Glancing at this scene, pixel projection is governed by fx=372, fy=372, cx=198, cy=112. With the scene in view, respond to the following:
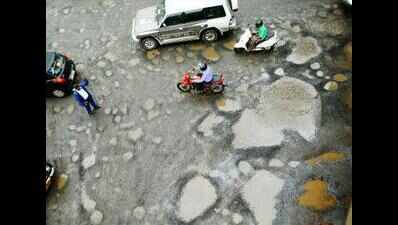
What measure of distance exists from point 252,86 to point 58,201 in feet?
20.6

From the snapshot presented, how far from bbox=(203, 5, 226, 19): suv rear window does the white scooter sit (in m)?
0.96

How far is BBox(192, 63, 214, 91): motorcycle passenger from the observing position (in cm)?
1062

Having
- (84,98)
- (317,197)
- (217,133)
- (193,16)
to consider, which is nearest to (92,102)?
(84,98)

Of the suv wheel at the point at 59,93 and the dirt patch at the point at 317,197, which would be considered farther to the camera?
the suv wheel at the point at 59,93

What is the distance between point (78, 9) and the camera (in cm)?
1448

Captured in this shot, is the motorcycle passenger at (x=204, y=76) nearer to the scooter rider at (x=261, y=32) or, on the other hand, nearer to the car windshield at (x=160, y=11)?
the scooter rider at (x=261, y=32)

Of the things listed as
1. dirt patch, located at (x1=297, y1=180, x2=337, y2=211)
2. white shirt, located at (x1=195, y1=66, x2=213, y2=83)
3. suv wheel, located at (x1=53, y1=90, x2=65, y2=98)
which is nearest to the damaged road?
dirt patch, located at (x1=297, y1=180, x2=337, y2=211)

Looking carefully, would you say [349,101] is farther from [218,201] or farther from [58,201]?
[58,201]

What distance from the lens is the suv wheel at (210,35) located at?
39.8 ft

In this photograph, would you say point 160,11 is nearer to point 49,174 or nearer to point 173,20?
point 173,20

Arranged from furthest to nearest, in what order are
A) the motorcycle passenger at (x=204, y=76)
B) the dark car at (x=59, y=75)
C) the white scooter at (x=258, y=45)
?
the white scooter at (x=258, y=45), the dark car at (x=59, y=75), the motorcycle passenger at (x=204, y=76)

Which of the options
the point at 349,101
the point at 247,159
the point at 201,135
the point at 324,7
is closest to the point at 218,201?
the point at 247,159

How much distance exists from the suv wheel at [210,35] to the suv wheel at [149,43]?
5.34 ft

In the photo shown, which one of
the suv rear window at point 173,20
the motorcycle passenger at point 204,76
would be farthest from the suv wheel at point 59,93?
the motorcycle passenger at point 204,76
